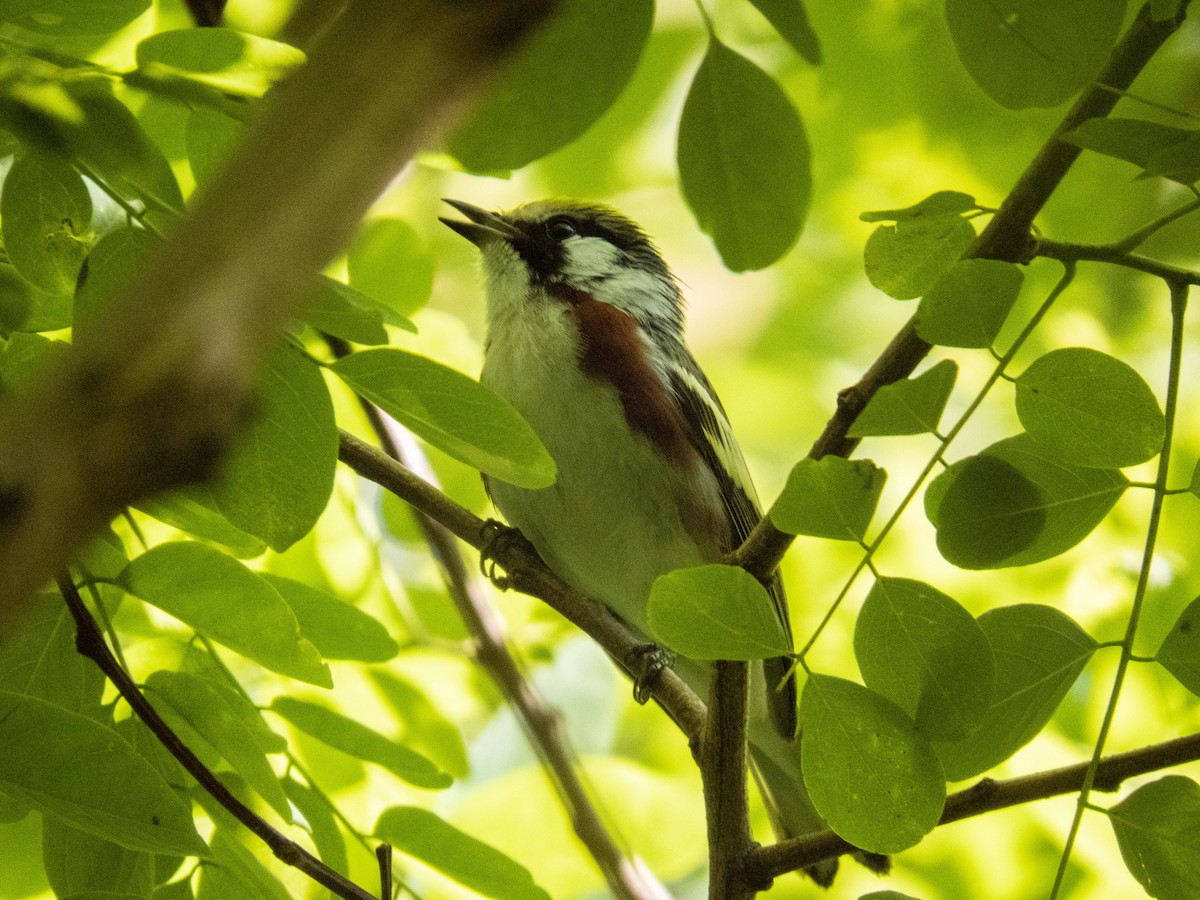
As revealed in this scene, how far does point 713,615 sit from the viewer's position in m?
1.83

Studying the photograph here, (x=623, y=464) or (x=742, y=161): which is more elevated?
(x=742, y=161)

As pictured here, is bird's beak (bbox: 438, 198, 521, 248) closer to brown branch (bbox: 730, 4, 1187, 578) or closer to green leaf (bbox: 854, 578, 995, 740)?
brown branch (bbox: 730, 4, 1187, 578)

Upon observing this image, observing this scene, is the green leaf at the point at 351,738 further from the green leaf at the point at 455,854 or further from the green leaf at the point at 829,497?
the green leaf at the point at 829,497

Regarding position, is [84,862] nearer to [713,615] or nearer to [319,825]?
[319,825]

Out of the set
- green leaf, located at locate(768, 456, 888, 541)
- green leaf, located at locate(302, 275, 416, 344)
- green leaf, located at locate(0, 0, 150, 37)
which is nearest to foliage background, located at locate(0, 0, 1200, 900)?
green leaf, located at locate(0, 0, 150, 37)

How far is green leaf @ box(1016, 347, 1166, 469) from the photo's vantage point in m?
1.82

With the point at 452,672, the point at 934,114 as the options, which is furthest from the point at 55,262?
the point at 934,114

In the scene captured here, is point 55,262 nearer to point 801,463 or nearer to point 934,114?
point 801,463

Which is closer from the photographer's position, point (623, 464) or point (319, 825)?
point (319, 825)

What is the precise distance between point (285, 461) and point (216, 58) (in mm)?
586

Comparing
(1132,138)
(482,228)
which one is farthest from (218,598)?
(482,228)

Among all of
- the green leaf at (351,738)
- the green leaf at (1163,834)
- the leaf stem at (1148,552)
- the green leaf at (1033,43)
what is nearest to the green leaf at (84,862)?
the green leaf at (351,738)

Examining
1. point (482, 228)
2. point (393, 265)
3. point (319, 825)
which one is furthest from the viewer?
point (482, 228)

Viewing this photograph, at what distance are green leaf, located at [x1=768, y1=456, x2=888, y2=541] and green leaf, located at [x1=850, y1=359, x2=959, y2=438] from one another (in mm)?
58
